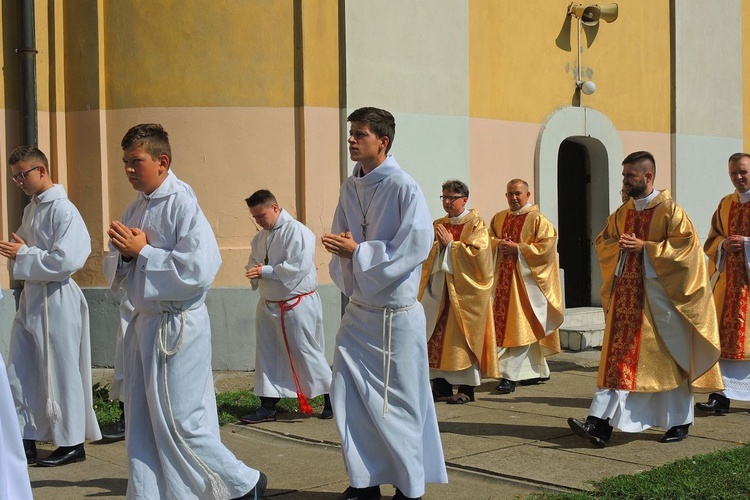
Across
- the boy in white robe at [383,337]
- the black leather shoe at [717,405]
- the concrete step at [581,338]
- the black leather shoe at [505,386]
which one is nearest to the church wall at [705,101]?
the concrete step at [581,338]

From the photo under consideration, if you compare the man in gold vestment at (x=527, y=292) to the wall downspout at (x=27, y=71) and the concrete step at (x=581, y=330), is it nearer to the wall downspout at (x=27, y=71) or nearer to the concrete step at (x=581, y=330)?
the concrete step at (x=581, y=330)

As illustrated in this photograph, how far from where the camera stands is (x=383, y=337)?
564 centimetres

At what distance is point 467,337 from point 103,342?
3805 mm

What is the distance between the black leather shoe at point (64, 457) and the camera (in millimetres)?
6715

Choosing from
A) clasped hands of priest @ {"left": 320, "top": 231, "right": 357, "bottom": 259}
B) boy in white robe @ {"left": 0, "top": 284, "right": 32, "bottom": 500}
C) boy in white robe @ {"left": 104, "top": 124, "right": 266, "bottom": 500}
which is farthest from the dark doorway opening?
boy in white robe @ {"left": 0, "top": 284, "right": 32, "bottom": 500}

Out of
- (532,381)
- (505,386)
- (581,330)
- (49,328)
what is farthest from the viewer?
(581,330)

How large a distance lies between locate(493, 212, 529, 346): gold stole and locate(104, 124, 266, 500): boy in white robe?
5.08 meters

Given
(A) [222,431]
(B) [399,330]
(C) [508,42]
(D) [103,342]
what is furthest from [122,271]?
(C) [508,42]

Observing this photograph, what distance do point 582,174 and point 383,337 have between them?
9.17 metres

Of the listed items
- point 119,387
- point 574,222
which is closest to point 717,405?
point 119,387

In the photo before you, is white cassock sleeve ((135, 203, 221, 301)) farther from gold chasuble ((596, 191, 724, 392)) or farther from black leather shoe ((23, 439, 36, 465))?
gold chasuble ((596, 191, 724, 392))

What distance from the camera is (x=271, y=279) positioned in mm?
8406

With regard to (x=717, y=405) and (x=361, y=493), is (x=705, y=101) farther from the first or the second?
(x=361, y=493)

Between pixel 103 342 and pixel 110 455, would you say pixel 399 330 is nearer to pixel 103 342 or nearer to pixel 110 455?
pixel 110 455
